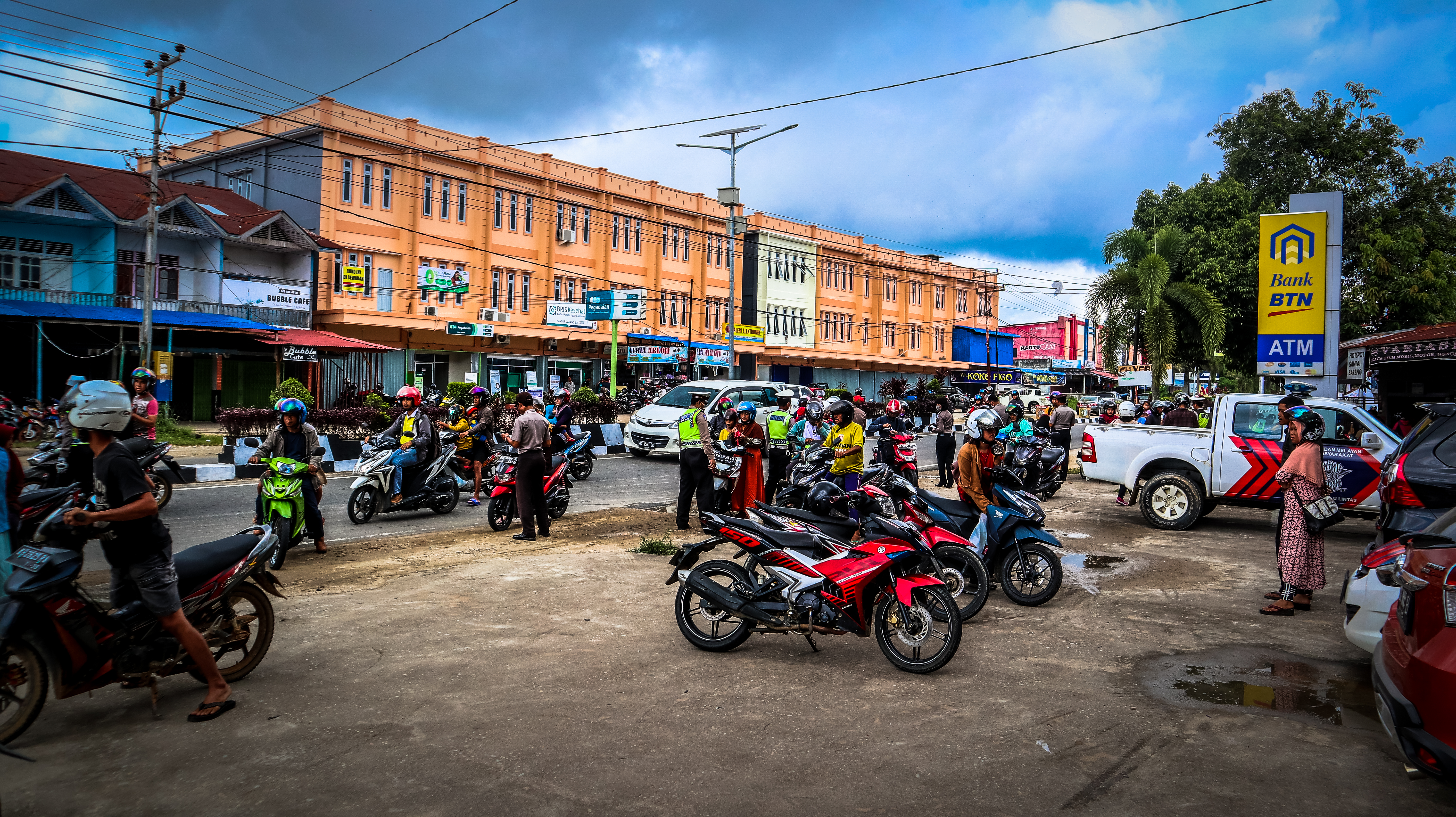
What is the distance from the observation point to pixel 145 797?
3.64 metres

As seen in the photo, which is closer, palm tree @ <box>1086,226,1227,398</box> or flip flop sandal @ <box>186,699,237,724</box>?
flip flop sandal @ <box>186,699,237,724</box>

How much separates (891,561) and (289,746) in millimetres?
3487

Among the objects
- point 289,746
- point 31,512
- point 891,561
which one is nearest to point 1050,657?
point 891,561

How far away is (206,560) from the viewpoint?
483 centimetres

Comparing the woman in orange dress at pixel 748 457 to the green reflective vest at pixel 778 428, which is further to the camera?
the green reflective vest at pixel 778 428

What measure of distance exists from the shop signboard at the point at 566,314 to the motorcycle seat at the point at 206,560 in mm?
30158

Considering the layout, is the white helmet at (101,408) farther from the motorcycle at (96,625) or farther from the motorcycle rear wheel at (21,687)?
the motorcycle rear wheel at (21,687)

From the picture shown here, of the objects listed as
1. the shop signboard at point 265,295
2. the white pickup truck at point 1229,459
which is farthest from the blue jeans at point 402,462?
the shop signboard at point 265,295

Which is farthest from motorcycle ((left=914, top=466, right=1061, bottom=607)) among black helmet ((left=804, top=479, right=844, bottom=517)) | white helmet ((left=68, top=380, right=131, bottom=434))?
white helmet ((left=68, top=380, right=131, bottom=434))

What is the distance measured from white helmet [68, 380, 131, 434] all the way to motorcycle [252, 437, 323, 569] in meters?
4.09

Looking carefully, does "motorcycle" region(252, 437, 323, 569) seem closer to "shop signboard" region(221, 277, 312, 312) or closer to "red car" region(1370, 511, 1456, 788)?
"red car" region(1370, 511, 1456, 788)

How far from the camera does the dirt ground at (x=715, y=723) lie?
375 cm

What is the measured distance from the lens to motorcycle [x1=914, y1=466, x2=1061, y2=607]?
24.0 feet

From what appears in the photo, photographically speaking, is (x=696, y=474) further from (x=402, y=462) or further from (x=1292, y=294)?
(x=1292, y=294)
